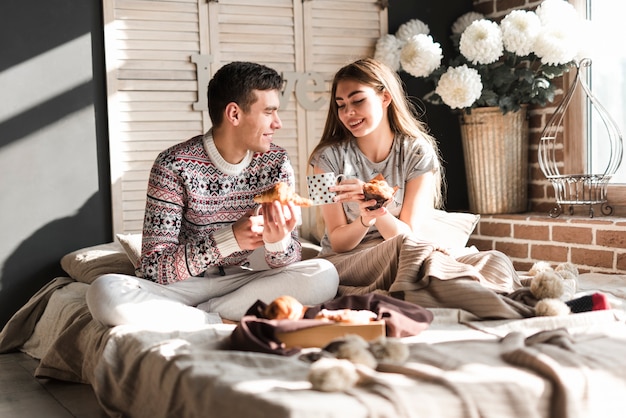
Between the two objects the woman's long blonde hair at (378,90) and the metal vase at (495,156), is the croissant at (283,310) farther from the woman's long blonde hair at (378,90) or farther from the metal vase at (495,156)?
the metal vase at (495,156)

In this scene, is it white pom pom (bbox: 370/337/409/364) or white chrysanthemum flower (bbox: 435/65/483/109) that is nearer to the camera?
white pom pom (bbox: 370/337/409/364)

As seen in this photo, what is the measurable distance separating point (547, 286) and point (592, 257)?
140cm

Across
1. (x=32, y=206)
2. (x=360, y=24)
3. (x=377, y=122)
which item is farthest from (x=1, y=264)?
(x=360, y=24)

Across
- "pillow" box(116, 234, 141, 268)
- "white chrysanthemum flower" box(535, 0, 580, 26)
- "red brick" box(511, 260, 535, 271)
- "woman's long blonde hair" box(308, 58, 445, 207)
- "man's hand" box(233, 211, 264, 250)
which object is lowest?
"red brick" box(511, 260, 535, 271)

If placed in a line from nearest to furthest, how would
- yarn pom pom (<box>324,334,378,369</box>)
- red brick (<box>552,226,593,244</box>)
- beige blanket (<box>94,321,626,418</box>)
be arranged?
beige blanket (<box>94,321,626,418</box>) → yarn pom pom (<box>324,334,378,369</box>) → red brick (<box>552,226,593,244</box>)

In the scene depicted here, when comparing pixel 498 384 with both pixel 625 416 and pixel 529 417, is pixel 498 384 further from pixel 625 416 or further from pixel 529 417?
pixel 625 416

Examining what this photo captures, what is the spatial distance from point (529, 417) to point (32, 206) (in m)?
2.64

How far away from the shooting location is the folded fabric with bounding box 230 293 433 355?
6.51 feet

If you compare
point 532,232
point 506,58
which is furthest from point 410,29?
point 532,232

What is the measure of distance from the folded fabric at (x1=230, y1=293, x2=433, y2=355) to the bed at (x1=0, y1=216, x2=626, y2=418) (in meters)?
0.03

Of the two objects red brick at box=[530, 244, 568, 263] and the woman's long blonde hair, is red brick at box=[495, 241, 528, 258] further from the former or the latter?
the woman's long blonde hair

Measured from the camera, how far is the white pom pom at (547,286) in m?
2.40

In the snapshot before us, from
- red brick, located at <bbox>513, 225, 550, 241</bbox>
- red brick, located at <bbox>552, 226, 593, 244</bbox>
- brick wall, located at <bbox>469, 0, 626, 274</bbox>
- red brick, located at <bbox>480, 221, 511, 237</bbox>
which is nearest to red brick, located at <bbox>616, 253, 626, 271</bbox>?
brick wall, located at <bbox>469, 0, 626, 274</bbox>

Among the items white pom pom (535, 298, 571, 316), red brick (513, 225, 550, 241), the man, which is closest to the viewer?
white pom pom (535, 298, 571, 316)
